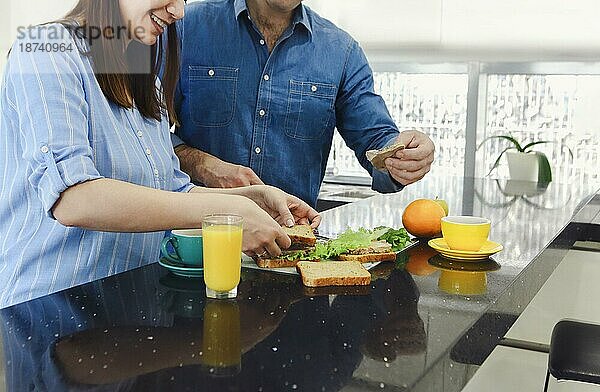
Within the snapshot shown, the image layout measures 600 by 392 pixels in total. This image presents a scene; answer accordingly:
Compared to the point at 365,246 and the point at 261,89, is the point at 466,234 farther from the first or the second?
the point at 261,89

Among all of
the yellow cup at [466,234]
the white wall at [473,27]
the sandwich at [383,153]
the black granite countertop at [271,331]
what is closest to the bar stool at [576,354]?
the black granite countertop at [271,331]

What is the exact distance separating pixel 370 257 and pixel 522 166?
2.23 metres

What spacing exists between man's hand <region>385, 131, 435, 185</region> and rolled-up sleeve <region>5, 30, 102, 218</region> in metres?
0.91

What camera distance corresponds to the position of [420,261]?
4.99 ft

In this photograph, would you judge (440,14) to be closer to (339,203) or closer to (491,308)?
(339,203)

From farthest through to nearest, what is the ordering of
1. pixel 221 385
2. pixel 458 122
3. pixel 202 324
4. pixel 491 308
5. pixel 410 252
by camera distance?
pixel 458 122 < pixel 410 252 < pixel 491 308 < pixel 202 324 < pixel 221 385

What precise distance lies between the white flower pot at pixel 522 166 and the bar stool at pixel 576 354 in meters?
1.75

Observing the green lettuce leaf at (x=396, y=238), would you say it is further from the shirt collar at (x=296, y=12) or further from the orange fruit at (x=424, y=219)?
the shirt collar at (x=296, y=12)

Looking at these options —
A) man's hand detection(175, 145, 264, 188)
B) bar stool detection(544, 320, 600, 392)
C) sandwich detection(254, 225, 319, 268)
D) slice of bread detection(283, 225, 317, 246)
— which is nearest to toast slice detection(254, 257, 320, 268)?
sandwich detection(254, 225, 319, 268)

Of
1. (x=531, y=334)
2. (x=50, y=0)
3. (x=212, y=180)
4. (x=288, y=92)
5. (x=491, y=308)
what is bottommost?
(x=531, y=334)

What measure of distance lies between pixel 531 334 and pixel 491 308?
1010 millimetres

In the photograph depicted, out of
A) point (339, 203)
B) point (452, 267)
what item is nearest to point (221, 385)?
point (452, 267)

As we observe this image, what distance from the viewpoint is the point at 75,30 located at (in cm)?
134

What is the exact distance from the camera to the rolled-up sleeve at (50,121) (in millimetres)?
1179
